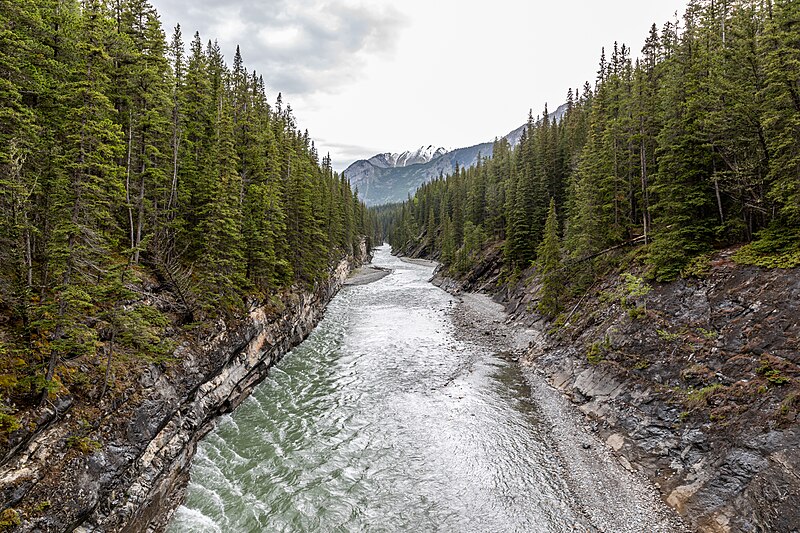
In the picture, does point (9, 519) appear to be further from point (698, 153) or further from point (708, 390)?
point (698, 153)

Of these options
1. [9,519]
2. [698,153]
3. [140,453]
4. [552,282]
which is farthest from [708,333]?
[9,519]

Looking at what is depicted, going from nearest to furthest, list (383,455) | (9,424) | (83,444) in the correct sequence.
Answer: (9,424) < (83,444) < (383,455)

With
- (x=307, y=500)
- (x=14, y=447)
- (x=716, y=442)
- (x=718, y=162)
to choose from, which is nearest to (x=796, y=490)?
(x=716, y=442)

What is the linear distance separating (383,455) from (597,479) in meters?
8.94

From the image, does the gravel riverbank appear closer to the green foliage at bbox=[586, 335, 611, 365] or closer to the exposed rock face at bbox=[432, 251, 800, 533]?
the exposed rock face at bbox=[432, 251, 800, 533]

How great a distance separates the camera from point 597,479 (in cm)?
1429

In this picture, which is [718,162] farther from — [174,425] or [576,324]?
[174,425]

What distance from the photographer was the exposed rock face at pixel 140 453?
9.48 m

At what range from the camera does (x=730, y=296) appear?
1698 centimetres

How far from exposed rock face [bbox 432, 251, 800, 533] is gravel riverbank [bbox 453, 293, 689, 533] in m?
0.54

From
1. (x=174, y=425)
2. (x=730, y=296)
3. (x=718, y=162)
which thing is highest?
(x=718, y=162)

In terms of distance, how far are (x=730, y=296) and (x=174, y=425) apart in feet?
85.3

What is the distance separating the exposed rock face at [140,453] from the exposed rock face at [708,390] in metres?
18.5

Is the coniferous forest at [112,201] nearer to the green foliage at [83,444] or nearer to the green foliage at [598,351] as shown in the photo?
the green foliage at [83,444]
